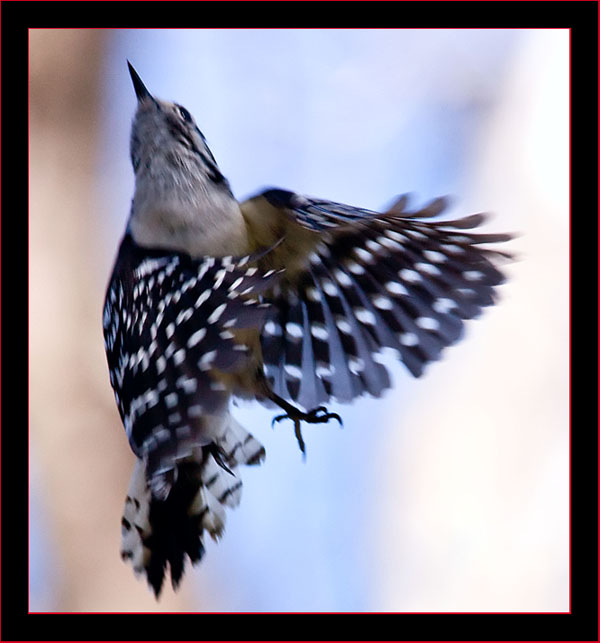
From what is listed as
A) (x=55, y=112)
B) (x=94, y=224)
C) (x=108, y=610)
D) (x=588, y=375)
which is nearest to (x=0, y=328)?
(x=94, y=224)

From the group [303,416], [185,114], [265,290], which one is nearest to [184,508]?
[303,416]

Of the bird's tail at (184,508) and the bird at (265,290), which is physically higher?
the bird at (265,290)

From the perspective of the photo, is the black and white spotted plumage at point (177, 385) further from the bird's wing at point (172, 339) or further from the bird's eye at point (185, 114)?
the bird's eye at point (185, 114)

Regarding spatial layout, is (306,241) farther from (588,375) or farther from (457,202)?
(588,375)

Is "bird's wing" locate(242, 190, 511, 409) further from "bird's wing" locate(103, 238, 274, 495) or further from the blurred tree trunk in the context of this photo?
the blurred tree trunk

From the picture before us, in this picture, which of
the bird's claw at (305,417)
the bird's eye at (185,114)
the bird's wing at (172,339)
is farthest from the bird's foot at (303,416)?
the bird's eye at (185,114)

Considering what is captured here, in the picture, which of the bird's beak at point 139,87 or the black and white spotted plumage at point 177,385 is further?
the bird's beak at point 139,87

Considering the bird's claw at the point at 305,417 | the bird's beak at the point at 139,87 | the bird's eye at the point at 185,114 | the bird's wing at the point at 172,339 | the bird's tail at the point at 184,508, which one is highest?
the bird's beak at the point at 139,87

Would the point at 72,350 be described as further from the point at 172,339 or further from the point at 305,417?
the point at 305,417
